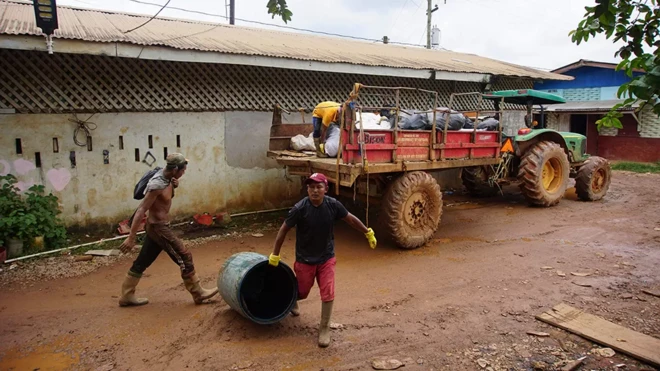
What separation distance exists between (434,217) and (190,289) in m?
3.69

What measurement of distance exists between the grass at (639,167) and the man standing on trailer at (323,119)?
46.0 ft

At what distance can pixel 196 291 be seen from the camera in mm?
4480

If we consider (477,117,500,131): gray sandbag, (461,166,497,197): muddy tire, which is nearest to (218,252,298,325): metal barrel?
(477,117,500,131): gray sandbag

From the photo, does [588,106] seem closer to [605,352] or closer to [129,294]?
[605,352]

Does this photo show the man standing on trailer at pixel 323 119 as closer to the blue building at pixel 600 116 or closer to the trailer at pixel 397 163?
the trailer at pixel 397 163

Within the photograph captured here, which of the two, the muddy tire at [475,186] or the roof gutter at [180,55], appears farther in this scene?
the muddy tire at [475,186]

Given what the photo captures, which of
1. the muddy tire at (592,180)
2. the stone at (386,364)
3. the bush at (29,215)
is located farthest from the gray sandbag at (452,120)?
the bush at (29,215)

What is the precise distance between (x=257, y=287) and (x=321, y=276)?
79 cm

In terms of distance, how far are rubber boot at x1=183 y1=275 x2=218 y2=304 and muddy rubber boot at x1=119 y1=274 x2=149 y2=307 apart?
0.49 metres

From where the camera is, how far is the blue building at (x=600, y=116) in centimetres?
1714

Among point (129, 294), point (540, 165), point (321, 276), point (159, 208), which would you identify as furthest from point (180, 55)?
point (540, 165)

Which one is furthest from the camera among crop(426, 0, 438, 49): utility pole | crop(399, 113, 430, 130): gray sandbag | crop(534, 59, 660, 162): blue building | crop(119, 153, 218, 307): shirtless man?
crop(426, 0, 438, 49): utility pole

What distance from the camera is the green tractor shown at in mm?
8664

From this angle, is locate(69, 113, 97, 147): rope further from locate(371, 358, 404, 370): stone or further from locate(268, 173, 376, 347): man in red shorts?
locate(371, 358, 404, 370): stone
